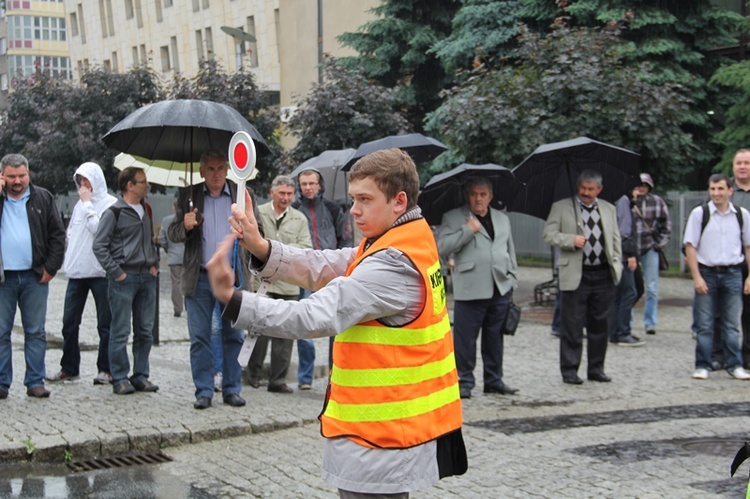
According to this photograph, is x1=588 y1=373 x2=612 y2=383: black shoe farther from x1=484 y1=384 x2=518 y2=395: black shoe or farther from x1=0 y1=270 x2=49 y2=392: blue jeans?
x1=0 y1=270 x2=49 y2=392: blue jeans

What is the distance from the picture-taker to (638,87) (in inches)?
684

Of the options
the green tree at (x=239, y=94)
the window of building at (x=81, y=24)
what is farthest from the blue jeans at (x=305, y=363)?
the window of building at (x=81, y=24)

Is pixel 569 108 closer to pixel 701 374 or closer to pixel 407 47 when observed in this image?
pixel 701 374

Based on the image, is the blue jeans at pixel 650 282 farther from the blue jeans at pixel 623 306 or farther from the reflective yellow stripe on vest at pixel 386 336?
A: the reflective yellow stripe on vest at pixel 386 336

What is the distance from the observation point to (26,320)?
914 centimetres

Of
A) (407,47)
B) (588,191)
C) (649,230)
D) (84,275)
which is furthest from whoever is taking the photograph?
(407,47)

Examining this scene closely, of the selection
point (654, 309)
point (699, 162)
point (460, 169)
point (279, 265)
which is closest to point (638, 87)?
point (654, 309)

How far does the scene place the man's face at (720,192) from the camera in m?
10.7

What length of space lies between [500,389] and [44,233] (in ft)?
13.9

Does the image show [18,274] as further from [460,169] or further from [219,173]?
[460,169]

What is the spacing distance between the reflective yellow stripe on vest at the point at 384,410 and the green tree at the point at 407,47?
2696cm

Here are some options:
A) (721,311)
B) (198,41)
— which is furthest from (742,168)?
(198,41)

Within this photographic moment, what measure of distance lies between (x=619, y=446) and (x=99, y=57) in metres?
64.1

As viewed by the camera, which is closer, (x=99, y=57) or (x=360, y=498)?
(x=360, y=498)
